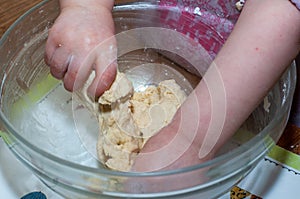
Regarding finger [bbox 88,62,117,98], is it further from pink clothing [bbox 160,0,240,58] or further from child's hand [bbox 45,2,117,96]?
pink clothing [bbox 160,0,240,58]

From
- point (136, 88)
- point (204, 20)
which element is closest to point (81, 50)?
point (136, 88)

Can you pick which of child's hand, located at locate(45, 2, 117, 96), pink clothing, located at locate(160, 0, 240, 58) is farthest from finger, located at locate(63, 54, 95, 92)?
pink clothing, located at locate(160, 0, 240, 58)

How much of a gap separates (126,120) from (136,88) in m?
0.11

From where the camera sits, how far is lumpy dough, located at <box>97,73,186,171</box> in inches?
20.9

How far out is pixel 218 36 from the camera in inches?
27.9

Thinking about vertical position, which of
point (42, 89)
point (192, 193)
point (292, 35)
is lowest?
point (42, 89)

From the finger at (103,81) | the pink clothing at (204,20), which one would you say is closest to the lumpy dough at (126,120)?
the finger at (103,81)

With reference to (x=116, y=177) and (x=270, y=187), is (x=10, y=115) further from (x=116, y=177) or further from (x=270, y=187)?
(x=270, y=187)

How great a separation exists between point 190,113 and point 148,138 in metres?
0.07

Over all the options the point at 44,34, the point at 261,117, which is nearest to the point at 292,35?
the point at 261,117

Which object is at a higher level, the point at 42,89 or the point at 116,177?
the point at 116,177

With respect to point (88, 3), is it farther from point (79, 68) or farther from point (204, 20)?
point (204, 20)

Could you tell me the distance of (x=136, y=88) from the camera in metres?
0.66

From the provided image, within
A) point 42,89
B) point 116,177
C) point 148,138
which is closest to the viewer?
point 116,177
